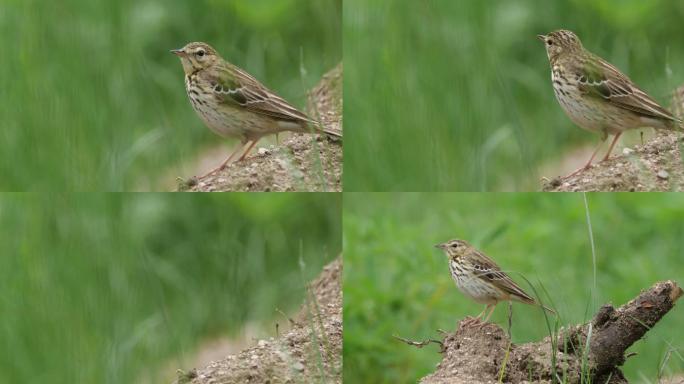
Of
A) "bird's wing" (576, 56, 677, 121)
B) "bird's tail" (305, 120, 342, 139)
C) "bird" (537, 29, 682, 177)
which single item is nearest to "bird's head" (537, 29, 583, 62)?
"bird" (537, 29, 682, 177)

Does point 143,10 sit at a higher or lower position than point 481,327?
→ higher

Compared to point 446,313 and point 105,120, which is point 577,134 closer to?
point 446,313

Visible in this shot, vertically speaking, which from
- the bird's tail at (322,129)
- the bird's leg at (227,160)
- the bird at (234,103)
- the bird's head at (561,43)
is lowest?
the bird's leg at (227,160)

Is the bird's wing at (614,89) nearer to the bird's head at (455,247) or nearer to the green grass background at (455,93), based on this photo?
the green grass background at (455,93)

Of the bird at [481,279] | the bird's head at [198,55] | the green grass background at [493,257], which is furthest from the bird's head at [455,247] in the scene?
the bird's head at [198,55]

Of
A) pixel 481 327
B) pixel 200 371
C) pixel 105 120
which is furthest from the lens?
pixel 105 120

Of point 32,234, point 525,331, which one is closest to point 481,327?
point 525,331
